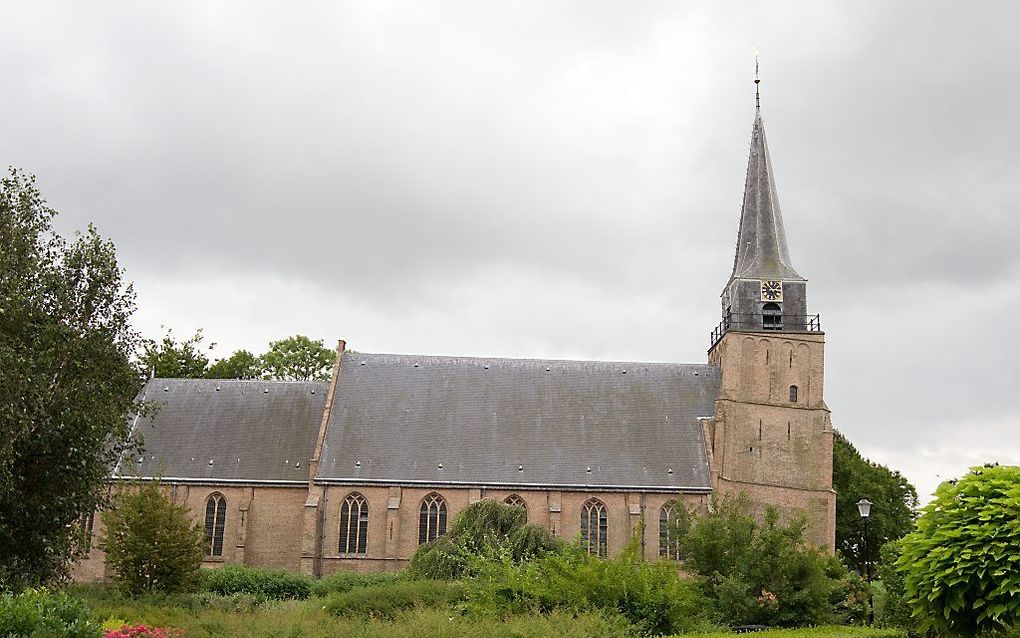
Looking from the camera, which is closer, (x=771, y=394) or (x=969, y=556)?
(x=969, y=556)

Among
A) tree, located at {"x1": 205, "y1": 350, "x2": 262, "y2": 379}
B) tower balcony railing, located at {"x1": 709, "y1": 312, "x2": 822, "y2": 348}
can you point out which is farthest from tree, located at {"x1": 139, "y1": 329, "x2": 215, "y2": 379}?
tower balcony railing, located at {"x1": 709, "y1": 312, "x2": 822, "y2": 348}

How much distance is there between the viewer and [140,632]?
1802 cm

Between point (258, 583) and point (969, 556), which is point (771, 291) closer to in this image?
point (258, 583)

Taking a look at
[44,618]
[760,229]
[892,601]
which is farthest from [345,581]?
[760,229]

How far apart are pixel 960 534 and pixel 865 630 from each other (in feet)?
20.3

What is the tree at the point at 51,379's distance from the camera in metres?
20.9

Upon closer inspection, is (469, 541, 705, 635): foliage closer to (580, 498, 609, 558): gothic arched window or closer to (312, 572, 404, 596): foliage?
(312, 572, 404, 596): foliage

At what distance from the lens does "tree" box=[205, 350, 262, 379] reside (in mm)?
60250

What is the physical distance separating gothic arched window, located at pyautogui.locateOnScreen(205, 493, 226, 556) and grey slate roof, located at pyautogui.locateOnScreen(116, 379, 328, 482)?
1002mm

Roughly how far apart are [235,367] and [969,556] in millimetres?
50895

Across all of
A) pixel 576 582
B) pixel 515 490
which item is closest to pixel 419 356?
pixel 515 490

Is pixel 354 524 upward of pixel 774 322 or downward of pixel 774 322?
downward

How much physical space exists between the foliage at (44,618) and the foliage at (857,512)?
45.2 meters

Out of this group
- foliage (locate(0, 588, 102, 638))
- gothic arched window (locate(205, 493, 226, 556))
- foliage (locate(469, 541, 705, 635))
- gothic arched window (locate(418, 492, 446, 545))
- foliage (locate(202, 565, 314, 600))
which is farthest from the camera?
gothic arched window (locate(418, 492, 446, 545))
